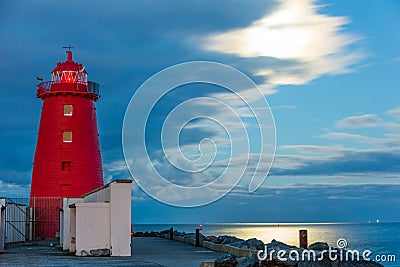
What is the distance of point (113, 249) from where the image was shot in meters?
23.9

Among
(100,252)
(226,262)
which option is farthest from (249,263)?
Answer: (100,252)

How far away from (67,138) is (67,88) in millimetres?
2758

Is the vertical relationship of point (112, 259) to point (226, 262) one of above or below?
below

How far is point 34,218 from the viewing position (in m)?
36.7

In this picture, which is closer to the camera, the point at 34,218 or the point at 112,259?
the point at 112,259

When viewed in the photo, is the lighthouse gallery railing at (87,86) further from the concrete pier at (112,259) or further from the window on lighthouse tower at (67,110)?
the concrete pier at (112,259)

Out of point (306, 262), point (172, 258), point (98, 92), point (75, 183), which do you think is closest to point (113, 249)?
point (172, 258)

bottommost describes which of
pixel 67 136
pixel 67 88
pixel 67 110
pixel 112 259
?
pixel 112 259

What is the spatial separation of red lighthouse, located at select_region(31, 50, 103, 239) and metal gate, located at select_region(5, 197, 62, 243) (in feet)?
1.22

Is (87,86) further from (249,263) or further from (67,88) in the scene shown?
(249,263)

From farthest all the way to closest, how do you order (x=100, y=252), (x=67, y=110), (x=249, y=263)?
(x=67, y=110) < (x=100, y=252) < (x=249, y=263)

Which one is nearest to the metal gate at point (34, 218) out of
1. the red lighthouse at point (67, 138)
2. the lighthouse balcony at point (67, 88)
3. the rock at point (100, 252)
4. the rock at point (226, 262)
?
the red lighthouse at point (67, 138)

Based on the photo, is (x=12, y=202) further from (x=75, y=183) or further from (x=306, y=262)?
(x=306, y=262)

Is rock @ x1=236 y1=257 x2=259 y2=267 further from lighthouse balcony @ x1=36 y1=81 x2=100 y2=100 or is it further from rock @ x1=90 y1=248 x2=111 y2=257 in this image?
lighthouse balcony @ x1=36 y1=81 x2=100 y2=100
